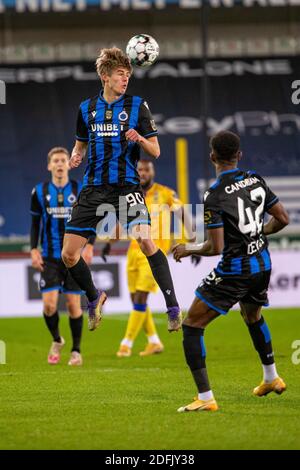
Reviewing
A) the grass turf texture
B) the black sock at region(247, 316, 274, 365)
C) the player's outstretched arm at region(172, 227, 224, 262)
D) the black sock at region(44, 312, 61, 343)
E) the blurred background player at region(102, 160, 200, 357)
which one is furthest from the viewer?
the blurred background player at region(102, 160, 200, 357)

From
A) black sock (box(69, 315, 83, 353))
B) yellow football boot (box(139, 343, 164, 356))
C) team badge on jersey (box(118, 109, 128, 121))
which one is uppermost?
team badge on jersey (box(118, 109, 128, 121))

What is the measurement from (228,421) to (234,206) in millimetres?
1462

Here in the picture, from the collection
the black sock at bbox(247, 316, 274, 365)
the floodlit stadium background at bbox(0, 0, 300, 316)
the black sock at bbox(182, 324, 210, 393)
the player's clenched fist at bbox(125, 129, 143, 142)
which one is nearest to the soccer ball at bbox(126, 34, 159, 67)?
the player's clenched fist at bbox(125, 129, 143, 142)

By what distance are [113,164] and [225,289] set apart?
5.39ft

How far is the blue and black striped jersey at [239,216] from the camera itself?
707 cm

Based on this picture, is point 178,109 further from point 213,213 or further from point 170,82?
point 213,213

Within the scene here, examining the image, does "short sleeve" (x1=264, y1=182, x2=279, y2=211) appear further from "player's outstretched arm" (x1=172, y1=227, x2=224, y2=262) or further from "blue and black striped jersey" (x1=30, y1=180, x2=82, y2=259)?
"blue and black striped jersey" (x1=30, y1=180, x2=82, y2=259)

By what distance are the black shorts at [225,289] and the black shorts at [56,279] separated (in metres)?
4.30

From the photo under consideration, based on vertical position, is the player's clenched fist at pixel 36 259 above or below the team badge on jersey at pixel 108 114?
below

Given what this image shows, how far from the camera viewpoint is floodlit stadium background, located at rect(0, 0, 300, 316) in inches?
993

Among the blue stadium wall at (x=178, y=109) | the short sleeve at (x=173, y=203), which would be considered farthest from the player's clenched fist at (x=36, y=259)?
the blue stadium wall at (x=178, y=109)

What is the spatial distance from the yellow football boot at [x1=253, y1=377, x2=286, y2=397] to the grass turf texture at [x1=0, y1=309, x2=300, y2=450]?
7cm

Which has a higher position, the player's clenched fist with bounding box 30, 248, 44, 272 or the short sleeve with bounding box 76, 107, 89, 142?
the short sleeve with bounding box 76, 107, 89, 142

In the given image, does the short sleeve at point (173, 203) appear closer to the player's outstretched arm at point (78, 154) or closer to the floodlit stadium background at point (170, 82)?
the player's outstretched arm at point (78, 154)
